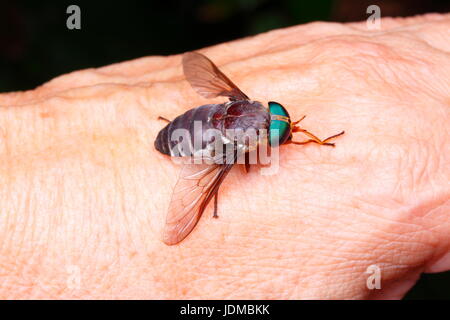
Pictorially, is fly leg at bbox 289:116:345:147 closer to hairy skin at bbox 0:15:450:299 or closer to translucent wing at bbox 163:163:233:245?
hairy skin at bbox 0:15:450:299

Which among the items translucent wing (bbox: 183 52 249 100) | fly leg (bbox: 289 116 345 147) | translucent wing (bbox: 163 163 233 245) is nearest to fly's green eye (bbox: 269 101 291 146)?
fly leg (bbox: 289 116 345 147)

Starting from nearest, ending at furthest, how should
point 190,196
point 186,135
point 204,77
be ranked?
point 190,196
point 186,135
point 204,77

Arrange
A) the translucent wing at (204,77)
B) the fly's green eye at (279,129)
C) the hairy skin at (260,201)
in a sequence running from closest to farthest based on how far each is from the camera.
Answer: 1. the hairy skin at (260,201)
2. the fly's green eye at (279,129)
3. the translucent wing at (204,77)

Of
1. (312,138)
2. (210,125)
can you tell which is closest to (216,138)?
(210,125)

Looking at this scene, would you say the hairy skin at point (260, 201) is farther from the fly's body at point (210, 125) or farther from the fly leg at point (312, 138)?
the fly's body at point (210, 125)

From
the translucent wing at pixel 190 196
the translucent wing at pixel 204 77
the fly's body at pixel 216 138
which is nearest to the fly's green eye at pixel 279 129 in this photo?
the fly's body at pixel 216 138

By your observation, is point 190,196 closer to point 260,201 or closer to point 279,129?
point 260,201

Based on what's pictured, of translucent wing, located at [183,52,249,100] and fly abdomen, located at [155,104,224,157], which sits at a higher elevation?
translucent wing, located at [183,52,249,100]
